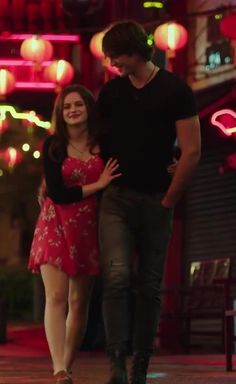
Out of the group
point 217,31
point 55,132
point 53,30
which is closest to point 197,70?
point 217,31

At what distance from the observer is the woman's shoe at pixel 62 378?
24.6ft

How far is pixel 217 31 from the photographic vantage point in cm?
1855

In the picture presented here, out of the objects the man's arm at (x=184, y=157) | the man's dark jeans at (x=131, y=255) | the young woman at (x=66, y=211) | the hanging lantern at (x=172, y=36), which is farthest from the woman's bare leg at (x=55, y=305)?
the hanging lantern at (x=172, y=36)

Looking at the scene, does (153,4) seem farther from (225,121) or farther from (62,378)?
(62,378)

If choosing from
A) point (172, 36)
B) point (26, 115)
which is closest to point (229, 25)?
point (172, 36)

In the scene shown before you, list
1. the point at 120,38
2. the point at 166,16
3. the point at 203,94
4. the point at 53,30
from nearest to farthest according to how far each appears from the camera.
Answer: the point at 120,38 < the point at 203,94 < the point at 166,16 < the point at 53,30

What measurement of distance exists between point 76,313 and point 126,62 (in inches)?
61.1

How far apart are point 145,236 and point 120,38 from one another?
1.13 m

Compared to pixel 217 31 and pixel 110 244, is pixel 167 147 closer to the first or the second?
pixel 110 244

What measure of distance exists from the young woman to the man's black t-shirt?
8.5 inches

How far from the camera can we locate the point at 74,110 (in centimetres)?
768

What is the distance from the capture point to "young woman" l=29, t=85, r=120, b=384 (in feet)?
25.0

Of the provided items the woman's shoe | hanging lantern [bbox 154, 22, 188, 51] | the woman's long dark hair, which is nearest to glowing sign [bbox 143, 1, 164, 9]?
hanging lantern [bbox 154, 22, 188, 51]

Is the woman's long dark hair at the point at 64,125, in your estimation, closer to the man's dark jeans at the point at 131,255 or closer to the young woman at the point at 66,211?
the young woman at the point at 66,211
